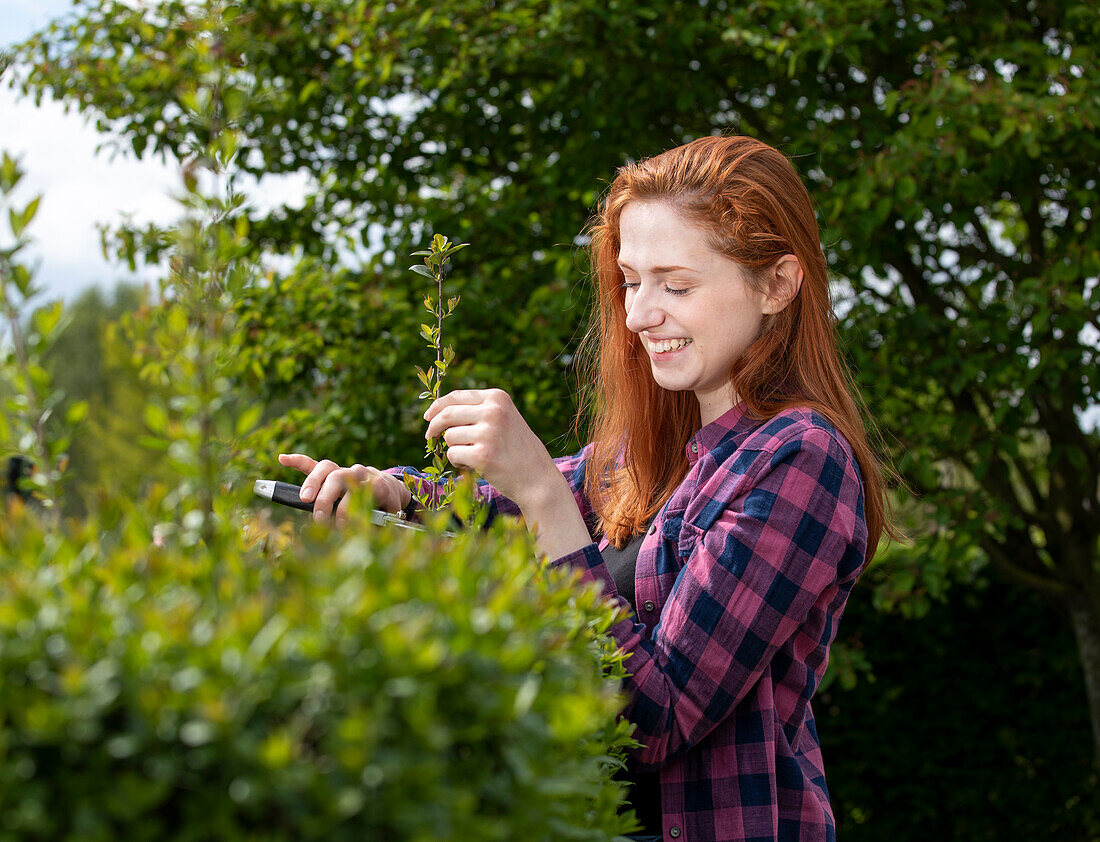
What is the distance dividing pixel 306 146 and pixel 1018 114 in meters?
3.05

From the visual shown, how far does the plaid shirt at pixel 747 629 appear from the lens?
171 centimetres

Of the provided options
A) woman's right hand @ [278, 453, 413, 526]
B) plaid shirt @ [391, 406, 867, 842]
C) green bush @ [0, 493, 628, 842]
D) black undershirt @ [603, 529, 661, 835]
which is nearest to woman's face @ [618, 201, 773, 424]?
plaid shirt @ [391, 406, 867, 842]

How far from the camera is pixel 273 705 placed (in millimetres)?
813

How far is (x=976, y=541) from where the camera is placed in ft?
13.3

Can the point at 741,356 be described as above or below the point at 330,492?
above

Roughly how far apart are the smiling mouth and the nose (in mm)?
47

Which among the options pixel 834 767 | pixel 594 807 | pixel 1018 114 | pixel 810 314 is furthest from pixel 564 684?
pixel 834 767

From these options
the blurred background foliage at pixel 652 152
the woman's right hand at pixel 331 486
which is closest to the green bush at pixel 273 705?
the woman's right hand at pixel 331 486

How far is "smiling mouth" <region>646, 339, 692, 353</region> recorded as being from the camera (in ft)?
6.81

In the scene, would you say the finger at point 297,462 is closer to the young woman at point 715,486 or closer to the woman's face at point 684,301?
the young woman at point 715,486

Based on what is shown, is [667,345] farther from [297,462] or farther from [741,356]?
[297,462]

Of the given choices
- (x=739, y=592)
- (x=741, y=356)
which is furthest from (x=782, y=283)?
(x=739, y=592)

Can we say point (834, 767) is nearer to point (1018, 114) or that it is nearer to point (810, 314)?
point (1018, 114)

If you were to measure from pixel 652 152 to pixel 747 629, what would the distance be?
3154 millimetres
